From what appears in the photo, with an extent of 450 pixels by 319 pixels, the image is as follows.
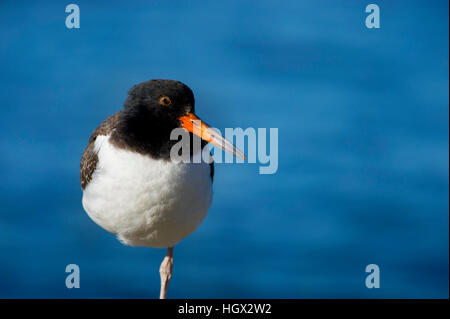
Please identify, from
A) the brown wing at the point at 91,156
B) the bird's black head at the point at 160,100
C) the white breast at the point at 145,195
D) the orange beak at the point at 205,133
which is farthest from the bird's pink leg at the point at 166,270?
the bird's black head at the point at 160,100

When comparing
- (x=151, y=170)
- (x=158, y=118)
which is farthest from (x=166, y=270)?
(x=158, y=118)

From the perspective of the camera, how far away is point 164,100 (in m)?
6.26

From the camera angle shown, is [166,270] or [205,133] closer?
[205,133]

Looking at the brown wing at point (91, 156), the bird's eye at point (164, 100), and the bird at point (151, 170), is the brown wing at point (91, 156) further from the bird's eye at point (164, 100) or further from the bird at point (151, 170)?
the bird's eye at point (164, 100)

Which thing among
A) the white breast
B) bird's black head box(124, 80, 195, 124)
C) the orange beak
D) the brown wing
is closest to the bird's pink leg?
the white breast

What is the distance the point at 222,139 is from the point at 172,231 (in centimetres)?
96

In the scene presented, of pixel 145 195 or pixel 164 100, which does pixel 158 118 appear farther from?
pixel 145 195

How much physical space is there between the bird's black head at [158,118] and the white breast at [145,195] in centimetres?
14

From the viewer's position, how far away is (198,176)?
6.34 meters

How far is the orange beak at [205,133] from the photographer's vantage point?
635 centimetres

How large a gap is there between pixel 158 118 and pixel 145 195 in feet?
2.35
